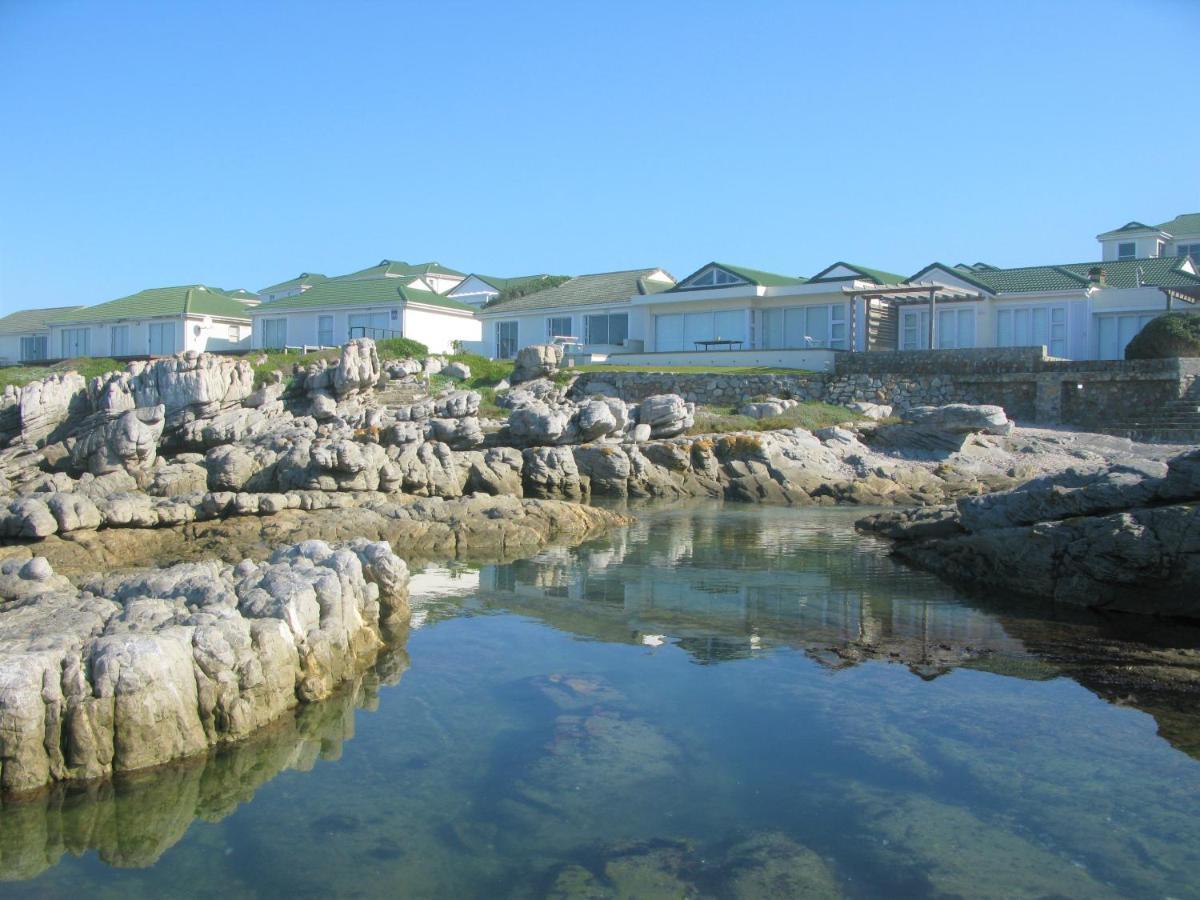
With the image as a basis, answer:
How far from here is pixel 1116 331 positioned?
3819cm

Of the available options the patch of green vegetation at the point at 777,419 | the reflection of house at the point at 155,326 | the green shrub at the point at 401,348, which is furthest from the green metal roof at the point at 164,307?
the patch of green vegetation at the point at 777,419

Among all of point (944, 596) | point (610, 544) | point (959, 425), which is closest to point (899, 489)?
point (959, 425)

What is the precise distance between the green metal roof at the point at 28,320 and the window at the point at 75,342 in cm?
345

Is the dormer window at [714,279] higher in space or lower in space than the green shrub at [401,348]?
higher

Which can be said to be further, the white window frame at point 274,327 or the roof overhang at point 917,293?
the white window frame at point 274,327

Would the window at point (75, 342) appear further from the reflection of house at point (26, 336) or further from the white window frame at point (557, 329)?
the white window frame at point (557, 329)

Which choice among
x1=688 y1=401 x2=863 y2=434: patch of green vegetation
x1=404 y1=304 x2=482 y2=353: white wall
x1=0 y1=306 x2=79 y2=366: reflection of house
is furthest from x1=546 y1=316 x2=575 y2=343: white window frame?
x1=0 y1=306 x2=79 y2=366: reflection of house

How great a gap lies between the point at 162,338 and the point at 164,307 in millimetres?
1903

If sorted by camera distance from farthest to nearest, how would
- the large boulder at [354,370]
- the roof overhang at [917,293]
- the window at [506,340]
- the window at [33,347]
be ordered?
the window at [33,347]
the window at [506,340]
the roof overhang at [917,293]
the large boulder at [354,370]

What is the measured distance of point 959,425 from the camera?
2958 cm

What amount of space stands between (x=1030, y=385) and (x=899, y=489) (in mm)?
10800

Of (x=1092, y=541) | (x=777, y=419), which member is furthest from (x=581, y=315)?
(x=1092, y=541)

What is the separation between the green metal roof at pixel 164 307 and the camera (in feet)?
174

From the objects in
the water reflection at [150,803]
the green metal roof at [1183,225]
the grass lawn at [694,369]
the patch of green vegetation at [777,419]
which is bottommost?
the water reflection at [150,803]
